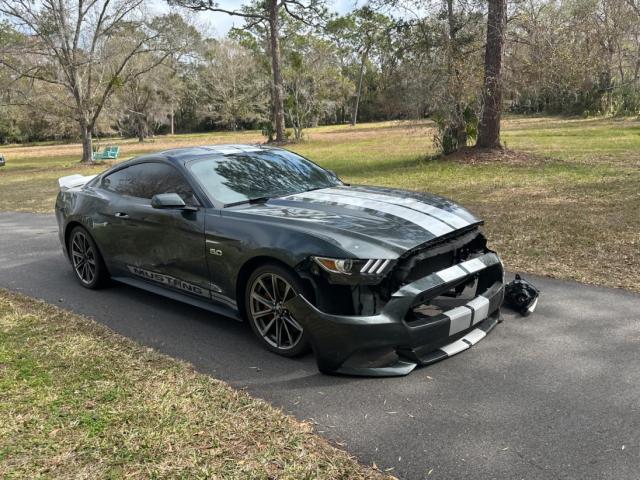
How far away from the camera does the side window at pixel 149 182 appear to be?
15.4 feet

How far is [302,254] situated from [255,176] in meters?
1.49

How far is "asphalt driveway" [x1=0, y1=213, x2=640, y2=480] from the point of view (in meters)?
2.75

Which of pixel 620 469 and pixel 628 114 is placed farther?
pixel 628 114

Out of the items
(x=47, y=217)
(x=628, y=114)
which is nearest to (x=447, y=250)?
(x=47, y=217)

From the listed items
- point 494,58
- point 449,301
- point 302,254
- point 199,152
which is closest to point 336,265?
point 302,254

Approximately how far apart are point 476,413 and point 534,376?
65 cm

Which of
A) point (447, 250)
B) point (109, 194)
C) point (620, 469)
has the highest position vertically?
point (109, 194)

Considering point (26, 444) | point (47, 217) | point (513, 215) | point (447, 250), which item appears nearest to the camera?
point (26, 444)

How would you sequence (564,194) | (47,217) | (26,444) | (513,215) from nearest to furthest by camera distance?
1. (26,444)
2. (513,215)
3. (564,194)
4. (47,217)

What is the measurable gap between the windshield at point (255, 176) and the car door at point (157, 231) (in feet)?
0.69

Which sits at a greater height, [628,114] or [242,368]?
[628,114]

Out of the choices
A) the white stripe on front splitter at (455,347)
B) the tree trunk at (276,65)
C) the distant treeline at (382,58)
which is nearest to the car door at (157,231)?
the white stripe on front splitter at (455,347)

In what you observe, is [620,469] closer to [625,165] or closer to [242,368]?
[242,368]

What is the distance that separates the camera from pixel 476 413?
315 centimetres
